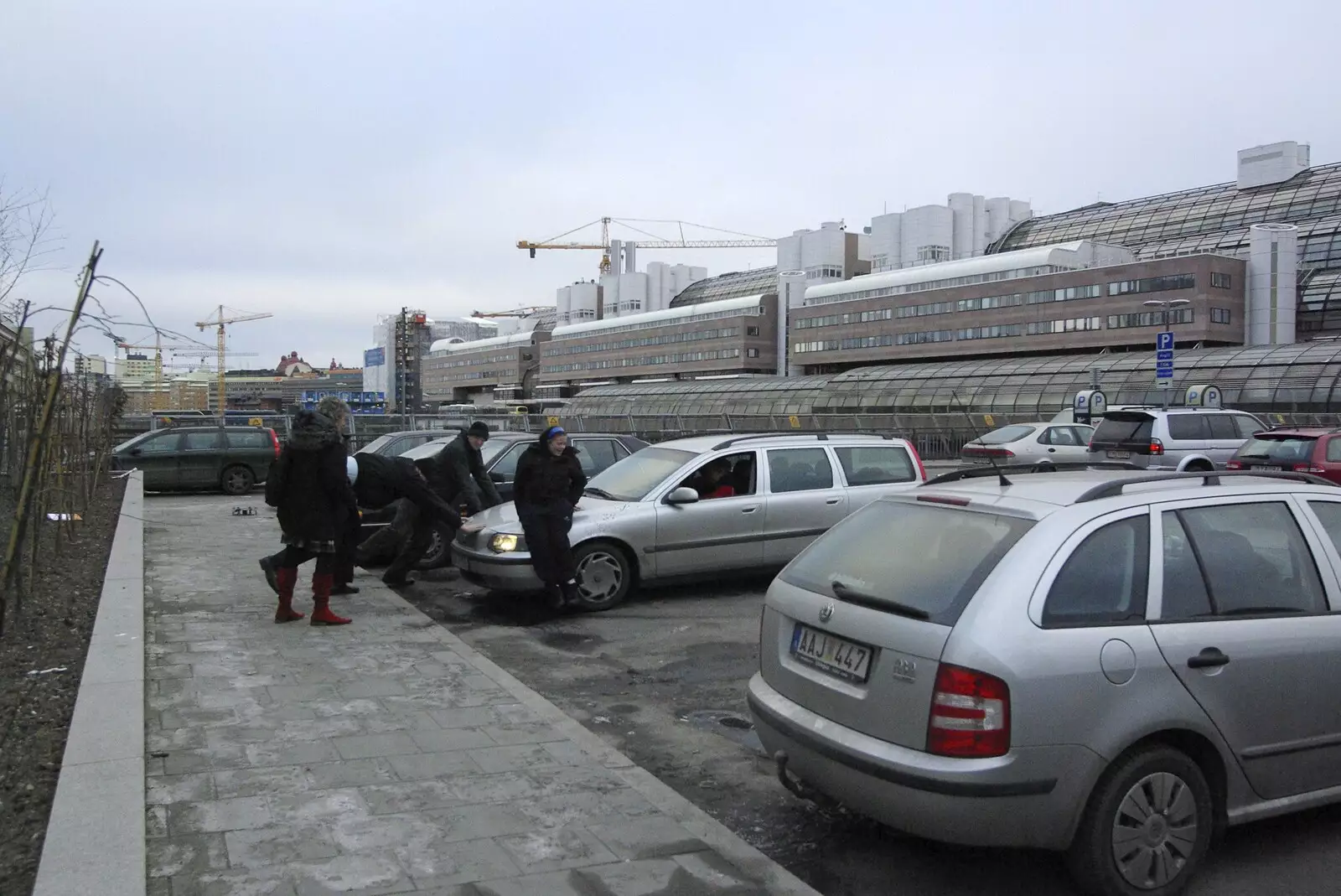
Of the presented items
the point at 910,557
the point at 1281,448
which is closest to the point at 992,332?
the point at 1281,448

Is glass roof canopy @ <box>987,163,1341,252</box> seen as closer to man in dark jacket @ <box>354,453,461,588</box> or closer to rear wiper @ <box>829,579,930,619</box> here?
man in dark jacket @ <box>354,453,461,588</box>

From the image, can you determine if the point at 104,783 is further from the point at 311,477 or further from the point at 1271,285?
the point at 1271,285

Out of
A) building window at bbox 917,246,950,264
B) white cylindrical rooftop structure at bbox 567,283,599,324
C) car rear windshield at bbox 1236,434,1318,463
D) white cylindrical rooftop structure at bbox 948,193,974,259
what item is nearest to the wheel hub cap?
car rear windshield at bbox 1236,434,1318,463

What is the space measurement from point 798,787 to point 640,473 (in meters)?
5.99

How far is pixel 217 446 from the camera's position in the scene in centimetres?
2192

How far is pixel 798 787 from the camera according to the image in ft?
14.6

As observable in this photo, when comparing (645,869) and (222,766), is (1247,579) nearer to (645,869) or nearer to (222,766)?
(645,869)

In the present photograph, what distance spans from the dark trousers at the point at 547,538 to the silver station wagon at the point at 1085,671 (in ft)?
15.0

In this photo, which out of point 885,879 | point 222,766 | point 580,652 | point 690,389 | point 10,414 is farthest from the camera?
point 690,389

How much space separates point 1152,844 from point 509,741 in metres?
3.00

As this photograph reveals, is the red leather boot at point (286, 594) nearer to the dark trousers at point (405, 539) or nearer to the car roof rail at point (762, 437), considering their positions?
the dark trousers at point (405, 539)

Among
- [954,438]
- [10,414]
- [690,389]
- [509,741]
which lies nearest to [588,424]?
[954,438]

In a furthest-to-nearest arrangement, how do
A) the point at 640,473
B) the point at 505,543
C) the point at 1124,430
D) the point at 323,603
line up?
the point at 1124,430 < the point at 640,473 < the point at 505,543 < the point at 323,603

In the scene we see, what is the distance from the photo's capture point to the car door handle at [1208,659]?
3.82 meters
